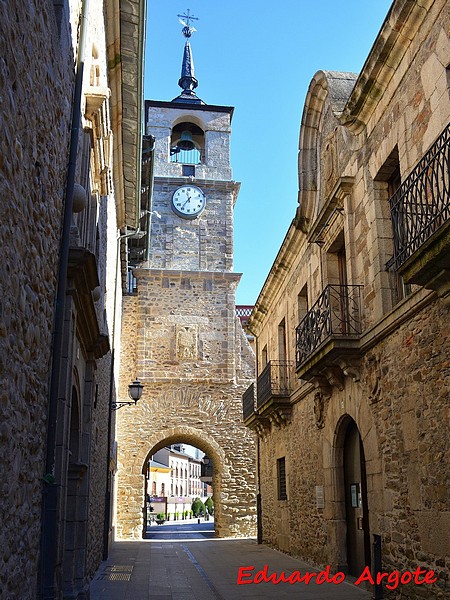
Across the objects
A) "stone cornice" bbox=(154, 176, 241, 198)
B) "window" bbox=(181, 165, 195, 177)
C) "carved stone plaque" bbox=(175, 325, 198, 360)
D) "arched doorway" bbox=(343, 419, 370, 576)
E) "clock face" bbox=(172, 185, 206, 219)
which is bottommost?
"arched doorway" bbox=(343, 419, 370, 576)

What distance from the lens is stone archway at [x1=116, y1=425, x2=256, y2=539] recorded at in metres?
21.2

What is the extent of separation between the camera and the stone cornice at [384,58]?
7711 millimetres

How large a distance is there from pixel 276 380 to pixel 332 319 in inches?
208

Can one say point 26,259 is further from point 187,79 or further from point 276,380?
point 187,79

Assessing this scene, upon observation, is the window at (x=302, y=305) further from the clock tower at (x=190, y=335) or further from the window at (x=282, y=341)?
the clock tower at (x=190, y=335)

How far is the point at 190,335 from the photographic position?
23156mm

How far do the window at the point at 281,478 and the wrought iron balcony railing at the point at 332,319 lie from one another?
494 centimetres

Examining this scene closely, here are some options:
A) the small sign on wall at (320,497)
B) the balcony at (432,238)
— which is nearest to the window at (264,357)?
the small sign on wall at (320,497)

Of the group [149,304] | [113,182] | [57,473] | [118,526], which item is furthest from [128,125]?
[118,526]

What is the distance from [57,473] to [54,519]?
2.29 feet

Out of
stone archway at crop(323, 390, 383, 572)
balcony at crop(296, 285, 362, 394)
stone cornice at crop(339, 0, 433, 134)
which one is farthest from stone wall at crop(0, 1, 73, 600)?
stone archway at crop(323, 390, 383, 572)

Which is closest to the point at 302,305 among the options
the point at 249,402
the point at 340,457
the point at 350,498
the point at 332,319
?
the point at 332,319

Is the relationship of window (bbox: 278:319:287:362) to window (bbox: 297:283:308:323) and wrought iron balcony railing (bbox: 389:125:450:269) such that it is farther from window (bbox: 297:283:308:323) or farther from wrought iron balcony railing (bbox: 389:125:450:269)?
wrought iron balcony railing (bbox: 389:125:450:269)

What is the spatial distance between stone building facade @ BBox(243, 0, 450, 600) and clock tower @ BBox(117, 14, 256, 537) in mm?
7864
